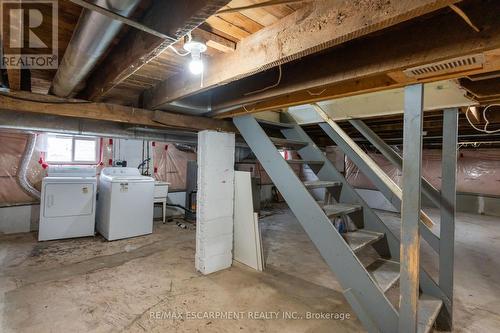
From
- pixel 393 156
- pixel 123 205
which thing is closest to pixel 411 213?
pixel 393 156

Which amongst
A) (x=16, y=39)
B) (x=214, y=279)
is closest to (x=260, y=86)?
(x=16, y=39)

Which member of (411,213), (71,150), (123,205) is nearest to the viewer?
(411,213)

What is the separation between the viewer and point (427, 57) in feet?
3.74

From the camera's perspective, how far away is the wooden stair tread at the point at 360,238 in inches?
74.7

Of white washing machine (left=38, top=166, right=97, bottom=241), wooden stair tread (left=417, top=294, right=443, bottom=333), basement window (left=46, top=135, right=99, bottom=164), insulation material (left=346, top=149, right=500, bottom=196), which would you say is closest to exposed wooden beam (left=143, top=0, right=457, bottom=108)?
wooden stair tread (left=417, top=294, right=443, bottom=333)

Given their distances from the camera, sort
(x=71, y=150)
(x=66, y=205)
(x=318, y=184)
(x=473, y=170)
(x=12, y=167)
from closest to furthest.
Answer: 1. (x=318, y=184)
2. (x=66, y=205)
3. (x=12, y=167)
4. (x=71, y=150)
5. (x=473, y=170)

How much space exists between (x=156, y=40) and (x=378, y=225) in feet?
7.57

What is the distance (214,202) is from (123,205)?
191 centimetres

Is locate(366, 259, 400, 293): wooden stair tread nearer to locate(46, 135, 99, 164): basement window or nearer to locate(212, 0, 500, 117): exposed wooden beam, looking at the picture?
locate(212, 0, 500, 117): exposed wooden beam

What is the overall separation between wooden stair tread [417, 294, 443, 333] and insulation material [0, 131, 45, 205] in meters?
5.36

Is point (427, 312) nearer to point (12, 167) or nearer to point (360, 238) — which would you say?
point (360, 238)

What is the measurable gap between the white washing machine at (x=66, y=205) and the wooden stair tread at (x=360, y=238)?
3848mm

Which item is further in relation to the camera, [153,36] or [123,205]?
[123,205]

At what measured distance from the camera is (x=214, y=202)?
2846mm
